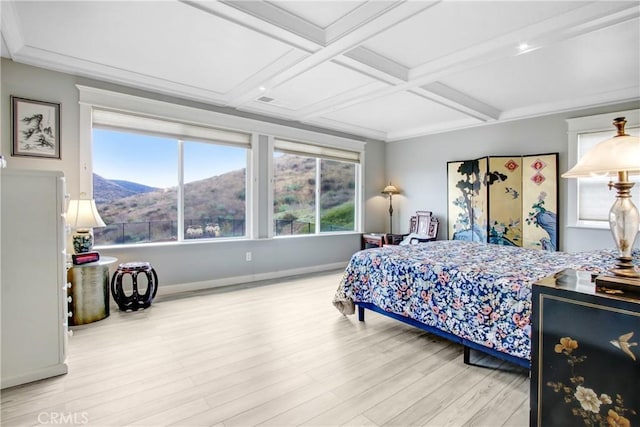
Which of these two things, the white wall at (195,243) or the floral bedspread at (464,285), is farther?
the white wall at (195,243)

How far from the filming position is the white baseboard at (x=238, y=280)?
3.94 metres

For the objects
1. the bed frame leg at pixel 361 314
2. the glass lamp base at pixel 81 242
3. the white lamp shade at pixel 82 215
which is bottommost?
the bed frame leg at pixel 361 314

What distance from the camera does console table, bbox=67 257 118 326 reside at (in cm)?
291

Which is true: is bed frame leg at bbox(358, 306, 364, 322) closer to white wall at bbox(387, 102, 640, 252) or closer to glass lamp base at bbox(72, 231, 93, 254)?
glass lamp base at bbox(72, 231, 93, 254)

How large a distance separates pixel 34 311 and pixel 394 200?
5.54 m

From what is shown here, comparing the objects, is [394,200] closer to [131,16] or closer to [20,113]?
[131,16]

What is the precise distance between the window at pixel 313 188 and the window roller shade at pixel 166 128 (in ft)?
2.31

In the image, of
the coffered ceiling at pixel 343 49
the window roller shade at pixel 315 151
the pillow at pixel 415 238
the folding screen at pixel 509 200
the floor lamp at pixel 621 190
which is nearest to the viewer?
the floor lamp at pixel 621 190

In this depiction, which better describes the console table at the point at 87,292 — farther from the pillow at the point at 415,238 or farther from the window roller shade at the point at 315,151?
the pillow at the point at 415,238

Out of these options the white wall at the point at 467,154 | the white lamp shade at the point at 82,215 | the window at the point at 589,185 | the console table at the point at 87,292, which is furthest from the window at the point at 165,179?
the window at the point at 589,185

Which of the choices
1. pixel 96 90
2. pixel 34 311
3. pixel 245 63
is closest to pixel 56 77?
pixel 96 90

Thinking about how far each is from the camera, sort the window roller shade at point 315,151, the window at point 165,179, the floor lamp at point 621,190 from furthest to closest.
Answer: the window roller shade at point 315,151 < the window at point 165,179 < the floor lamp at point 621,190

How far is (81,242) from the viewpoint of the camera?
3062 millimetres

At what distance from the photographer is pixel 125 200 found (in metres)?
3.76
